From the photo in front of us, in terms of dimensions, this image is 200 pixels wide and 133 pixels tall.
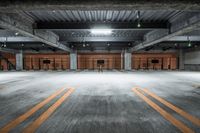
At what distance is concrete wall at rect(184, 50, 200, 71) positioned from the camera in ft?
78.4

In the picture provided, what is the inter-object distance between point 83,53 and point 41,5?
25650 mm

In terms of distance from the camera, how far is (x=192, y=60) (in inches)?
998

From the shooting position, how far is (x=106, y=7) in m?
4.94

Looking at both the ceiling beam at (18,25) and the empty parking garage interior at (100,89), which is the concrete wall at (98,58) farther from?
the ceiling beam at (18,25)

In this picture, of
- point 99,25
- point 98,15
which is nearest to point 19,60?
point 99,25

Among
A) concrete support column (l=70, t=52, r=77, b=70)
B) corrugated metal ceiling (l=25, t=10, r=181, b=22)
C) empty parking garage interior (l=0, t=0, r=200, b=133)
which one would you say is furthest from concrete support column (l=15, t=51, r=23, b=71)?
corrugated metal ceiling (l=25, t=10, r=181, b=22)

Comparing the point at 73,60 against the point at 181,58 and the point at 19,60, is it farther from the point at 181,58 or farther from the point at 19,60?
the point at 181,58

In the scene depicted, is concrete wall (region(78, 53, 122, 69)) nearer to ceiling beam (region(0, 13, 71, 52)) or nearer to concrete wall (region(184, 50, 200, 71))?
concrete wall (region(184, 50, 200, 71))

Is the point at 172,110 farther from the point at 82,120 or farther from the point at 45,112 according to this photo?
the point at 45,112

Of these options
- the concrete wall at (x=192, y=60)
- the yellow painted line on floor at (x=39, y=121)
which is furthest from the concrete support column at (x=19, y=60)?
the concrete wall at (x=192, y=60)

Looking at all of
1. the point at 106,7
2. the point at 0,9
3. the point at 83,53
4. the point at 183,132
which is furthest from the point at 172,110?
the point at 83,53

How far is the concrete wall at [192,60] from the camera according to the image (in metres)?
23.9

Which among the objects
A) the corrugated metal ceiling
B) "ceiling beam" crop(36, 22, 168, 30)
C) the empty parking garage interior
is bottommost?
the empty parking garage interior

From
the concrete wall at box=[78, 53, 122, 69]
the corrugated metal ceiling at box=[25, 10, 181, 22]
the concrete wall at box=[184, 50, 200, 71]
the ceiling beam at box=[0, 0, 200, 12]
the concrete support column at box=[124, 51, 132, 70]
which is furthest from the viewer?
the concrete wall at box=[78, 53, 122, 69]
